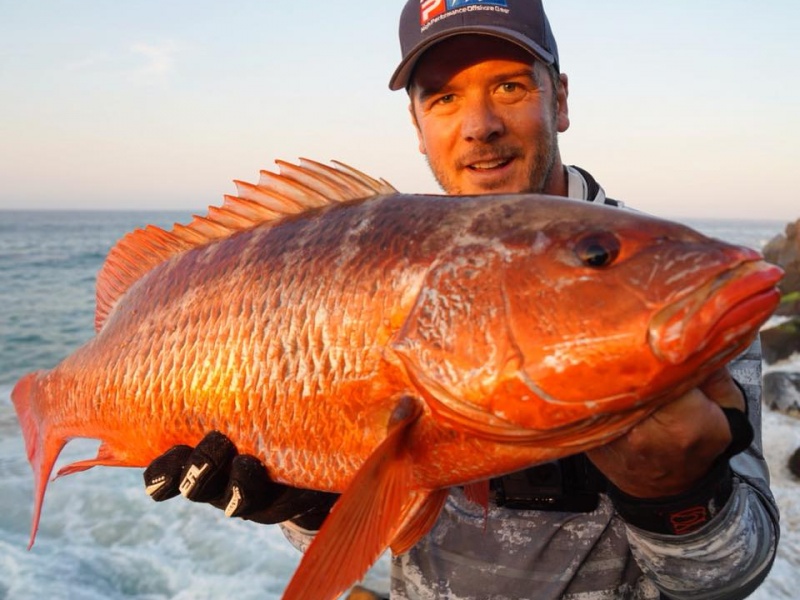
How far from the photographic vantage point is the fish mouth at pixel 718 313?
3.75 feet

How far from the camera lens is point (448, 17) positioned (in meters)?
2.83

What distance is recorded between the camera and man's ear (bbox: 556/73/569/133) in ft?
10.7

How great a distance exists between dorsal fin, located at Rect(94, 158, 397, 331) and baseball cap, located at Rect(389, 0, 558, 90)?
1.26 metres

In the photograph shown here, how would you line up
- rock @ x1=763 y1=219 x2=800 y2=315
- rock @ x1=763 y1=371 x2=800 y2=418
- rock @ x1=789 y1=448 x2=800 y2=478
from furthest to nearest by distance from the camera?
rock @ x1=763 y1=219 x2=800 y2=315 < rock @ x1=763 y1=371 x2=800 y2=418 < rock @ x1=789 y1=448 x2=800 y2=478

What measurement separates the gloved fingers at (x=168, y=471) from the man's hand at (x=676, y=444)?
1.24 m

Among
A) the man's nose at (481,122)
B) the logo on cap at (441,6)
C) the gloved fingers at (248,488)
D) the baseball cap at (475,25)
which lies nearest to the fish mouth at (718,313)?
the gloved fingers at (248,488)

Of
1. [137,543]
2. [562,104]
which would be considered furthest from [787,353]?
[137,543]

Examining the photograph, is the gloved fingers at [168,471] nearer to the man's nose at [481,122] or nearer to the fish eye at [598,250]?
the fish eye at [598,250]

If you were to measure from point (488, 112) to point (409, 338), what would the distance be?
5.91ft

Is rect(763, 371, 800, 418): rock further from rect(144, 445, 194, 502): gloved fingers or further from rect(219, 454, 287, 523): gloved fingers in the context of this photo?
rect(144, 445, 194, 502): gloved fingers

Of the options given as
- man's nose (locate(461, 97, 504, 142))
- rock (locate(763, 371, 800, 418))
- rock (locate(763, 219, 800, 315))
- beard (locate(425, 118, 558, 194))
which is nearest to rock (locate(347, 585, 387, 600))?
beard (locate(425, 118, 558, 194))

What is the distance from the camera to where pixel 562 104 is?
335 centimetres

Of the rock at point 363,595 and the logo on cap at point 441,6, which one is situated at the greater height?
the logo on cap at point 441,6

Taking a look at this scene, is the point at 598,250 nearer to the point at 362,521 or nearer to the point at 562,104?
the point at 362,521
